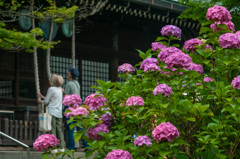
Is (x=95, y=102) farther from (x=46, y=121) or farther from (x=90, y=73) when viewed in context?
(x=90, y=73)

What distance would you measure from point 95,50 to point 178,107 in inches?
480

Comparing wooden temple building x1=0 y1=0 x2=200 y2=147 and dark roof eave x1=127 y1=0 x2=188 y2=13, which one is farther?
dark roof eave x1=127 y1=0 x2=188 y2=13

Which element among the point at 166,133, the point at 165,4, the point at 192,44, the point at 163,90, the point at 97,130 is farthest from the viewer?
the point at 165,4

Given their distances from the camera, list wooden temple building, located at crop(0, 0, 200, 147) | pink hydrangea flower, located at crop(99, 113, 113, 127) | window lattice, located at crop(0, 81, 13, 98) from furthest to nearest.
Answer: wooden temple building, located at crop(0, 0, 200, 147)
window lattice, located at crop(0, 81, 13, 98)
pink hydrangea flower, located at crop(99, 113, 113, 127)

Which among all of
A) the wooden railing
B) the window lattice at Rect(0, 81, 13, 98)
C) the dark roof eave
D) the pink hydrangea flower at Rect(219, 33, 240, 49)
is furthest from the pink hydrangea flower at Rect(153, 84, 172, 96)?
the dark roof eave

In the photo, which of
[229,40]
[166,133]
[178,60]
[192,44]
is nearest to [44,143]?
[166,133]

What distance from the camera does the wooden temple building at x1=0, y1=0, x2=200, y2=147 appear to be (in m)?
14.0

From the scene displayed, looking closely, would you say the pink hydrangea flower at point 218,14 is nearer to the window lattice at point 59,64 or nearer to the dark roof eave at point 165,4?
the dark roof eave at point 165,4

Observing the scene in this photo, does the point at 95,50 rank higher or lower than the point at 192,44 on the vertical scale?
lower

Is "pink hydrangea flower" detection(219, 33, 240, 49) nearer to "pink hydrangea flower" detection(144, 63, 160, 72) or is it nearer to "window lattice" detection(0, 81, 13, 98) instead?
"pink hydrangea flower" detection(144, 63, 160, 72)

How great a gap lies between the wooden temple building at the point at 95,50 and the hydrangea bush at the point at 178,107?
24.9 ft

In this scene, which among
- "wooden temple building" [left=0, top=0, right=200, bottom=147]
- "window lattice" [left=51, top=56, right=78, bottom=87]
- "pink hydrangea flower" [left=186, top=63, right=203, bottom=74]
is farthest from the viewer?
"window lattice" [left=51, top=56, right=78, bottom=87]

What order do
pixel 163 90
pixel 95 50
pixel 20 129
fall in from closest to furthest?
pixel 163 90 → pixel 20 129 → pixel 95 50

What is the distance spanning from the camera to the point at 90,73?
53.6 ft
